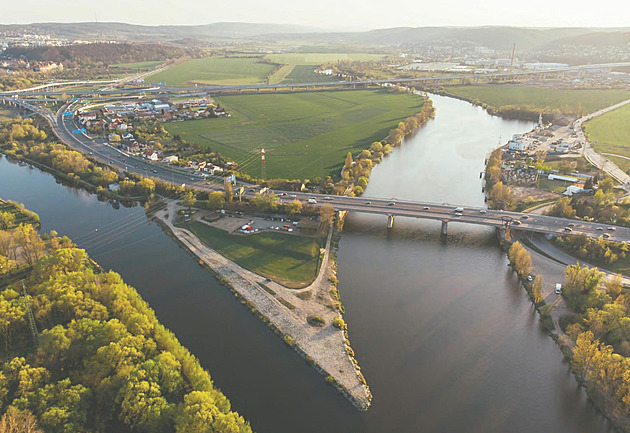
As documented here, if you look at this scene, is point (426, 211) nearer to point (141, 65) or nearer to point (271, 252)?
point (271, 252)

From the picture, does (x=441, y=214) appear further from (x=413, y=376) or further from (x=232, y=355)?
(x=232, y=355)

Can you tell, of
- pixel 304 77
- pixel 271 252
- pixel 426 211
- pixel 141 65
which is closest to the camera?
pixel 271 252

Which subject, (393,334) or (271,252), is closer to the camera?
(393,334)

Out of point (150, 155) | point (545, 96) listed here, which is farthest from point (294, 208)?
point (545, 96)

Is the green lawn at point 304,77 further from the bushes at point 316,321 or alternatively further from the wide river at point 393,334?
the bushes at point 316,321

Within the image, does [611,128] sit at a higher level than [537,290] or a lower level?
higher

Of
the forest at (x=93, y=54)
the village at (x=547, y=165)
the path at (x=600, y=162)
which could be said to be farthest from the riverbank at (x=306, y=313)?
the forest at (x=93, y=54)

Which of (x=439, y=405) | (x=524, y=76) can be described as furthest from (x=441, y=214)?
(x=524, y=76)
